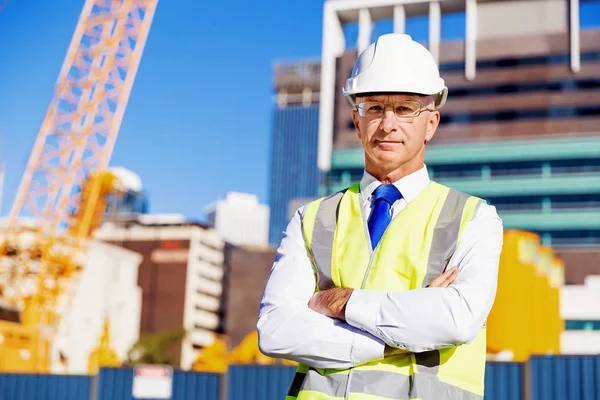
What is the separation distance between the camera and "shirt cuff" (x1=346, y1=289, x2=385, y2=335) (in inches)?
79.9

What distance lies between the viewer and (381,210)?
2270 mm

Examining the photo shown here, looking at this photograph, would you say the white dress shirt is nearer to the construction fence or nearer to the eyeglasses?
the eyeglasses

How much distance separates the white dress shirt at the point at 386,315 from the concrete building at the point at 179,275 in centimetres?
8711

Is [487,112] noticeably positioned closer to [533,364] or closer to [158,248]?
[158,248]

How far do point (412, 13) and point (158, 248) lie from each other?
4297cm

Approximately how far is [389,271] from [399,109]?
481 millimetres

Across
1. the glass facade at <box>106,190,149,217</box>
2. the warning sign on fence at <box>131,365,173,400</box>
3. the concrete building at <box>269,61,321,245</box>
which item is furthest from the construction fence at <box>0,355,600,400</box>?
the concrete building at <box>269,61,321,245</box>

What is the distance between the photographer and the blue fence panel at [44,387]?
60.9 ft

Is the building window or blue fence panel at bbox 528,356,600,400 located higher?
the building window

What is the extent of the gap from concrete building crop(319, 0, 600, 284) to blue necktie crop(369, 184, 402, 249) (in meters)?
59.9

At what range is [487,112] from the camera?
66.2m

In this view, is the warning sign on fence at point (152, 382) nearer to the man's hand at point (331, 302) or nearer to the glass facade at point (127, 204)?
the man's hand at point (331, 302)

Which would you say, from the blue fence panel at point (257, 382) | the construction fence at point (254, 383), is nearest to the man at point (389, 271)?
the construction fence at point (254, 383)

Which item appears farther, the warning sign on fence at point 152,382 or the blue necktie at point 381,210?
the warning sign on fence at point 152,382
